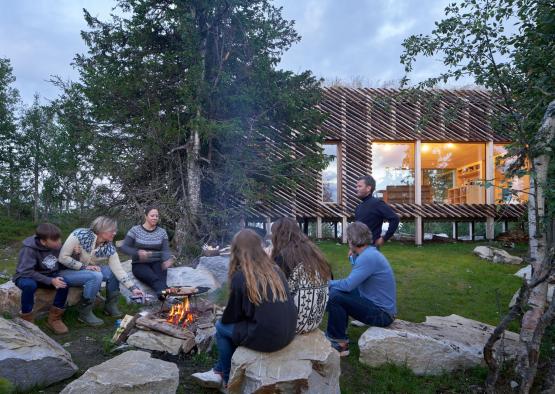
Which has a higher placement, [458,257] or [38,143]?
[38,143]

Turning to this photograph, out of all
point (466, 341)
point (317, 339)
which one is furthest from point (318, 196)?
point (317, 339)

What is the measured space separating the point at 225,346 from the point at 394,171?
40.9ft

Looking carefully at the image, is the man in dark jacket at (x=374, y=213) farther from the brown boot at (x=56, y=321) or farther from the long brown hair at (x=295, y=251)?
the brown boot at (x=56, y=321)

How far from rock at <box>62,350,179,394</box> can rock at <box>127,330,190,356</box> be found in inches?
38.3

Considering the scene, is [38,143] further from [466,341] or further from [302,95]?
[466,341]

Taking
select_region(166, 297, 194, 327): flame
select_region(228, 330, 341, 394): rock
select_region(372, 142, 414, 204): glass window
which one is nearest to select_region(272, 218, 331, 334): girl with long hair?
select_region(228, 330, 341, 394): rock

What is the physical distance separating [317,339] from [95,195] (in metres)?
7.01

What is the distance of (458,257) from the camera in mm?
10609

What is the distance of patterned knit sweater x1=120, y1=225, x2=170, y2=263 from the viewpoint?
573cm

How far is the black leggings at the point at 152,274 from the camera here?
575 centimetres

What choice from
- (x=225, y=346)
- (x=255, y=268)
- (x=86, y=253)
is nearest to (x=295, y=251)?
(x=255, y=268)

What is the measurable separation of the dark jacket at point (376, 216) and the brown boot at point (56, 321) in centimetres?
348

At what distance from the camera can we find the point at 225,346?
326 centimetres

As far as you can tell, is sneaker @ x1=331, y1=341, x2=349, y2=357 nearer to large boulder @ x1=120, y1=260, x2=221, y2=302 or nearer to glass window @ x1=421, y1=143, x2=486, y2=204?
large boulder @ x1=120, y1=260, x2=221, y2=302
